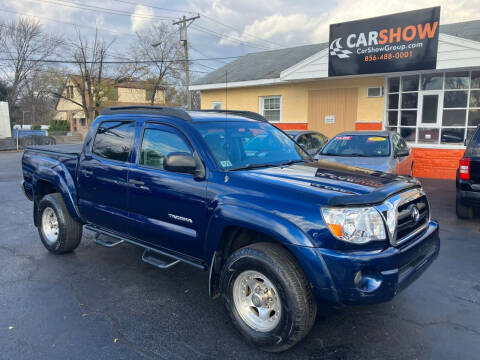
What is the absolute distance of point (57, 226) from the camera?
529 centimetres

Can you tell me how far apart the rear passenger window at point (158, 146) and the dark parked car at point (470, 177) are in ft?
16.2

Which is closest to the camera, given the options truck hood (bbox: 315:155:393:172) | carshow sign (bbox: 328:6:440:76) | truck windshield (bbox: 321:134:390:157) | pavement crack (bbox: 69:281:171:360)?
pavement crack (bbox: 69:281:171:360)

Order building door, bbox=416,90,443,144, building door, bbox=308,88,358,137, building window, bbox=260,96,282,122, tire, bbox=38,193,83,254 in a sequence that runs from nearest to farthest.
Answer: tire, bbox=38,193,83,254
building door, bbox=416,90,443,144
building door, bbox=308,88,358,137
building window, bbox=260,96,282,122

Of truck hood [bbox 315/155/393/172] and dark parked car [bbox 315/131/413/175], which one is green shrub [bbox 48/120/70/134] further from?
truck hood [bbox 315/155/393/172]

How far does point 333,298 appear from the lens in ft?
8.91

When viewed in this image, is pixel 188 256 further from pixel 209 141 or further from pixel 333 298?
pixel 333 298

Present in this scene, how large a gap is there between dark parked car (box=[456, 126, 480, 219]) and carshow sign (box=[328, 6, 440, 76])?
15.1ft

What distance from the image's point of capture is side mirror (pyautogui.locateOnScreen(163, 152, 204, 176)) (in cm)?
330

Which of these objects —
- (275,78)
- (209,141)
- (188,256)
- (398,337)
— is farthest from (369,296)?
(275,78)

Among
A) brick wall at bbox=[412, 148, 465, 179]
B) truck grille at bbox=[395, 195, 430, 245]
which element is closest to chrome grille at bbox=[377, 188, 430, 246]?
truck grille at bbox=[395, 195, 430, 245]

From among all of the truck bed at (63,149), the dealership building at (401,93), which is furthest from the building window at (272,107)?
the truck bed at (63,149)

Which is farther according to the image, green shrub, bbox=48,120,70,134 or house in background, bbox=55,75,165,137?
green shrub, bbox=48,120,70,134

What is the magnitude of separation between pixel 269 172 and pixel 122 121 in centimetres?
196

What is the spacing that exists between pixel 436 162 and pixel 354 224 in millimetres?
10084
